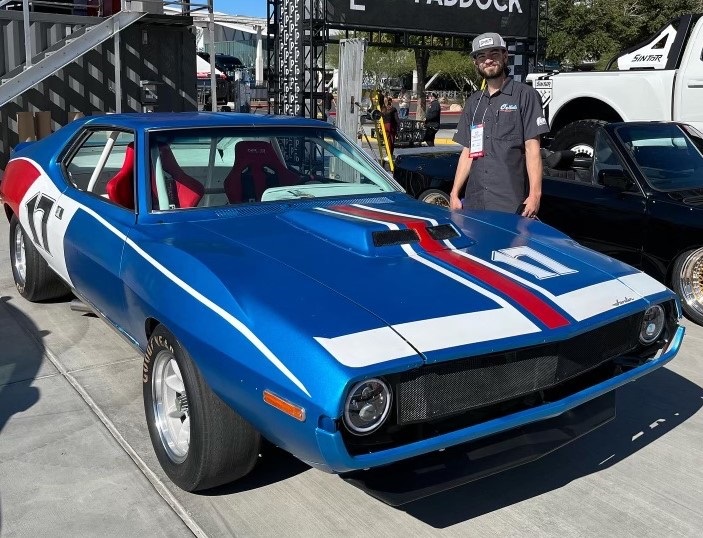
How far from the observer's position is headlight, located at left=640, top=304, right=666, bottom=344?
3104 mm

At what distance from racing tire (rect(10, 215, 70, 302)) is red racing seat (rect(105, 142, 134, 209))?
1.39 metres

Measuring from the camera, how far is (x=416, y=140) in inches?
790

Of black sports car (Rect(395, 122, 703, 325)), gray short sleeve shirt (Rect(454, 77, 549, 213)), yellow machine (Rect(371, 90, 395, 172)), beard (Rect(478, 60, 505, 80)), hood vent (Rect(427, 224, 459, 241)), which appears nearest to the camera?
hood vent (Rect(427, 224, 459, 241))

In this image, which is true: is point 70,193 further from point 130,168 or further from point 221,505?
point 221,505

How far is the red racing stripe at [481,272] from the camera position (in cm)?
263

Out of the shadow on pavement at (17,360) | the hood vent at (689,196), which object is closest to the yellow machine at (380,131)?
the hood vent at (689,196)

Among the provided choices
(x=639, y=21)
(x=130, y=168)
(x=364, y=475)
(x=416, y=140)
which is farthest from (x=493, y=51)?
(x=639, y=21)

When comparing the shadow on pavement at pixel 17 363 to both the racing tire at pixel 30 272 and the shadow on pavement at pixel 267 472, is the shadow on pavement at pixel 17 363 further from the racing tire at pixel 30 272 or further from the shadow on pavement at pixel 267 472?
the shadow on pavement at pixel 267 472

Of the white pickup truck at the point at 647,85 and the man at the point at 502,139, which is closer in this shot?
the man at the point at 502,139

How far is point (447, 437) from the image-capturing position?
2400mm

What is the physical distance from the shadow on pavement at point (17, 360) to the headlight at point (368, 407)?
2.06 metres

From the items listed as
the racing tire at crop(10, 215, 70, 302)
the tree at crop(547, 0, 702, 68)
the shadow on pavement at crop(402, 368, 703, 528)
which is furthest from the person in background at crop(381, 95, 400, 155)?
the shadow on pavement at crop(402, 368, 703, 528)

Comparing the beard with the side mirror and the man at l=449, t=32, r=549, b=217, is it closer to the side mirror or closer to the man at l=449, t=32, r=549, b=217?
the man at l=449, t=32, r=549, b=217

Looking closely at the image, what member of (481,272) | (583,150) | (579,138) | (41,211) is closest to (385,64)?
(579,138)
